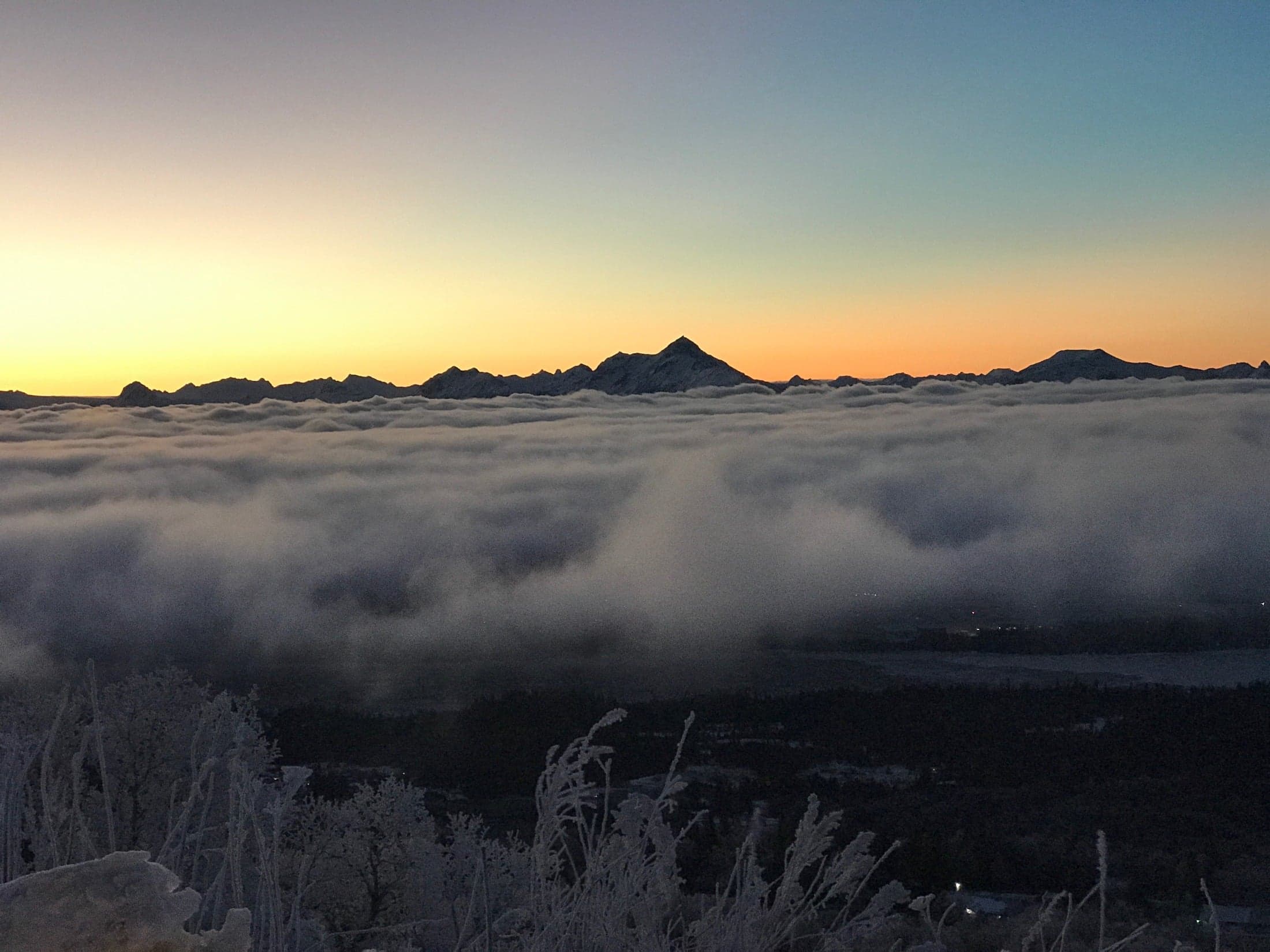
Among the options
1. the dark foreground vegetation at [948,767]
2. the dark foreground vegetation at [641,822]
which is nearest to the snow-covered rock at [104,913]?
the dark foreground vegetation at [641,822]

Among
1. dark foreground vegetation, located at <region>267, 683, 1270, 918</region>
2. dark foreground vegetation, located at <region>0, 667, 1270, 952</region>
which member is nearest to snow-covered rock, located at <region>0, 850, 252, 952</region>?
dark foreground vegetation, located at <region>0, 667, 1270, 952</region>

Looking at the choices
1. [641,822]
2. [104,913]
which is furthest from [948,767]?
[104,913]

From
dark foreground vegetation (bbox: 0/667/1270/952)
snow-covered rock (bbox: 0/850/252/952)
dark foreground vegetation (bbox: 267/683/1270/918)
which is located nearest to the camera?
snow-covered rock (bbox: 0/850/252/952)

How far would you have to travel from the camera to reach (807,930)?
1386 centimetres

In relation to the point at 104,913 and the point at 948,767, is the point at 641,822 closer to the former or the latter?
the point at 104,913

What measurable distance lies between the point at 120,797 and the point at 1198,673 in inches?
7394

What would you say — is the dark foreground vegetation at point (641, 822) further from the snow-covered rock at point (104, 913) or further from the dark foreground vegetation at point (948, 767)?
the dark foreground vegetation at point (948, 767)

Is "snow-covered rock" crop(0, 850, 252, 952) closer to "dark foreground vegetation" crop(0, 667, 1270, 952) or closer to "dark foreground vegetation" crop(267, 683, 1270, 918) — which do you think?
"dark foreground vegetation" crop(0, 667, 1270, 952)

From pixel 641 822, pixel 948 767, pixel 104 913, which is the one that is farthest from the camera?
pixel 948 767

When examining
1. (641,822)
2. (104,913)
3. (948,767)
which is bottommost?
(948,767)

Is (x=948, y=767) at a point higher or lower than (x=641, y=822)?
lower

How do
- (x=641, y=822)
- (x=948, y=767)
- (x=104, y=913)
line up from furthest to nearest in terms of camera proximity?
(x=948, y=767) → (x=641, y=822) → (x=104, y=913)

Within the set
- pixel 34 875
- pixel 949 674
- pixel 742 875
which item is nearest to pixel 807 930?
pixel 742 875

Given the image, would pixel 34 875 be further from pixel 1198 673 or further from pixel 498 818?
pixel 1198 673
